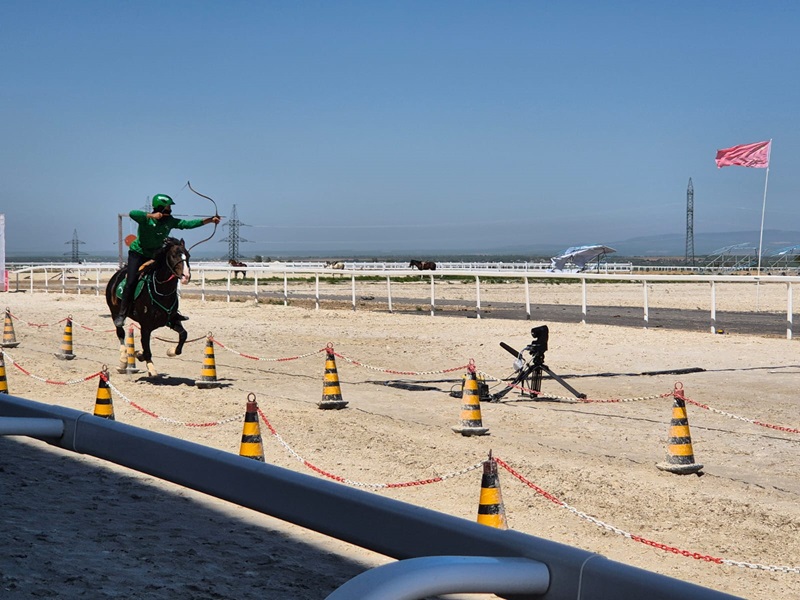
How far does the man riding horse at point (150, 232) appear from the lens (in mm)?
15695

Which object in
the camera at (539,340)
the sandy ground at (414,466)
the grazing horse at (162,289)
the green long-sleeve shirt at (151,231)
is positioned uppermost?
the green long-sleeve shirt at (151,231)

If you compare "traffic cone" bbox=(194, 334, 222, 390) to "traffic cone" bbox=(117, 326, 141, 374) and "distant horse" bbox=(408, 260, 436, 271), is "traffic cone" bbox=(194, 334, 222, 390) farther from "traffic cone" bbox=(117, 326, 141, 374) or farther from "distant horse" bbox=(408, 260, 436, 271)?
"distant horse" bbox=(408, 260, 436, 271)

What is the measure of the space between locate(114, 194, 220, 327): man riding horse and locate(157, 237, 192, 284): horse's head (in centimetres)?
21

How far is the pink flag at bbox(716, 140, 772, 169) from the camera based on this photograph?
32.4 m

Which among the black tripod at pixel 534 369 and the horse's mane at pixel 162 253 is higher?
the horse's mane at pixel 162 253

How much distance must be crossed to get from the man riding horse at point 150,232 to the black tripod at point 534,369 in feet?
16.4

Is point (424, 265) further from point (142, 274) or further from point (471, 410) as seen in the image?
point (471, 410)

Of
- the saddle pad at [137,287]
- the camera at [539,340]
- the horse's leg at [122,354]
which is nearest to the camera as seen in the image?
the camera at [539,340]

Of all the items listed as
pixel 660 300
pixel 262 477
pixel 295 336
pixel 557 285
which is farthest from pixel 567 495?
pixel 557 285

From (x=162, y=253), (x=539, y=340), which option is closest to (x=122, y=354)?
(x=162, y=253)

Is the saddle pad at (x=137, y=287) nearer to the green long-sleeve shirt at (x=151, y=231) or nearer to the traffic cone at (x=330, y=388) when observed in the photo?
the green long-sleeve shirt at (x=151, y=231)

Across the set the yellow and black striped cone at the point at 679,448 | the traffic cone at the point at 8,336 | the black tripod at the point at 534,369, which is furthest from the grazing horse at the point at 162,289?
the yellow and black striped cone at the point at 679,448

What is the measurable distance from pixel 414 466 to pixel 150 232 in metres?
7.41

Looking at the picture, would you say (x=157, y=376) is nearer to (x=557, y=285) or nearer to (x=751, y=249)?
(x=557, y=285)
